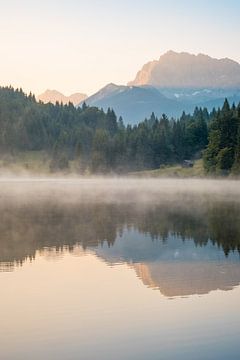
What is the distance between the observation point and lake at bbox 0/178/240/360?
19266 mm

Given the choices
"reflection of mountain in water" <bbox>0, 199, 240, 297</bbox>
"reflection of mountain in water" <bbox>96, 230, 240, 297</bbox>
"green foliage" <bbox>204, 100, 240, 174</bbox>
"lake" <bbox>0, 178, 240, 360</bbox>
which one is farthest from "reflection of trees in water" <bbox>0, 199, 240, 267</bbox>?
"green foliage" <bbox>204, 100, 240, 174</bbox>

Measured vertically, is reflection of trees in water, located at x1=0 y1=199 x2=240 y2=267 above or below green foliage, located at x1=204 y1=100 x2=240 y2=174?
below

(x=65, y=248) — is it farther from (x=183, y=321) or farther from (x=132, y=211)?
(x=132, y=211)

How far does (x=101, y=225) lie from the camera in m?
57.6

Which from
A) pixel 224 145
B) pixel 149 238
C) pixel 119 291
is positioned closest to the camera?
pixel 119 291

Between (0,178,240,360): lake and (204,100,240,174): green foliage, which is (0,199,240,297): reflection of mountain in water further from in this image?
(204,100,240,174): green foliage

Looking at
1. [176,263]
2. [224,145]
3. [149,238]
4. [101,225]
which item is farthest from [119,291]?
[224,145]

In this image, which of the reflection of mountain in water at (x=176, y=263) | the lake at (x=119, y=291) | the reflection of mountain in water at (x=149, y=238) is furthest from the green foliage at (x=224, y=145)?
the reflection of mountain in water at (x=176, y=263)

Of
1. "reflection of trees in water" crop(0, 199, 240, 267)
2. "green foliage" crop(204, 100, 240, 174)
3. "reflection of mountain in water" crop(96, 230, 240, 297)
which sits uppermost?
"green foliage" crop(204, 100, 240, 174)

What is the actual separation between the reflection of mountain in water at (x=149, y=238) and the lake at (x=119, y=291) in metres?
0.09

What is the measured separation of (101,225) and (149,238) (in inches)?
420

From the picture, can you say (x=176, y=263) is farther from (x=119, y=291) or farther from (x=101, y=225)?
(x=101, y=225)

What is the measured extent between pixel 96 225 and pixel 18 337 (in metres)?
37.6

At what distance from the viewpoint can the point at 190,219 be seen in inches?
2462
